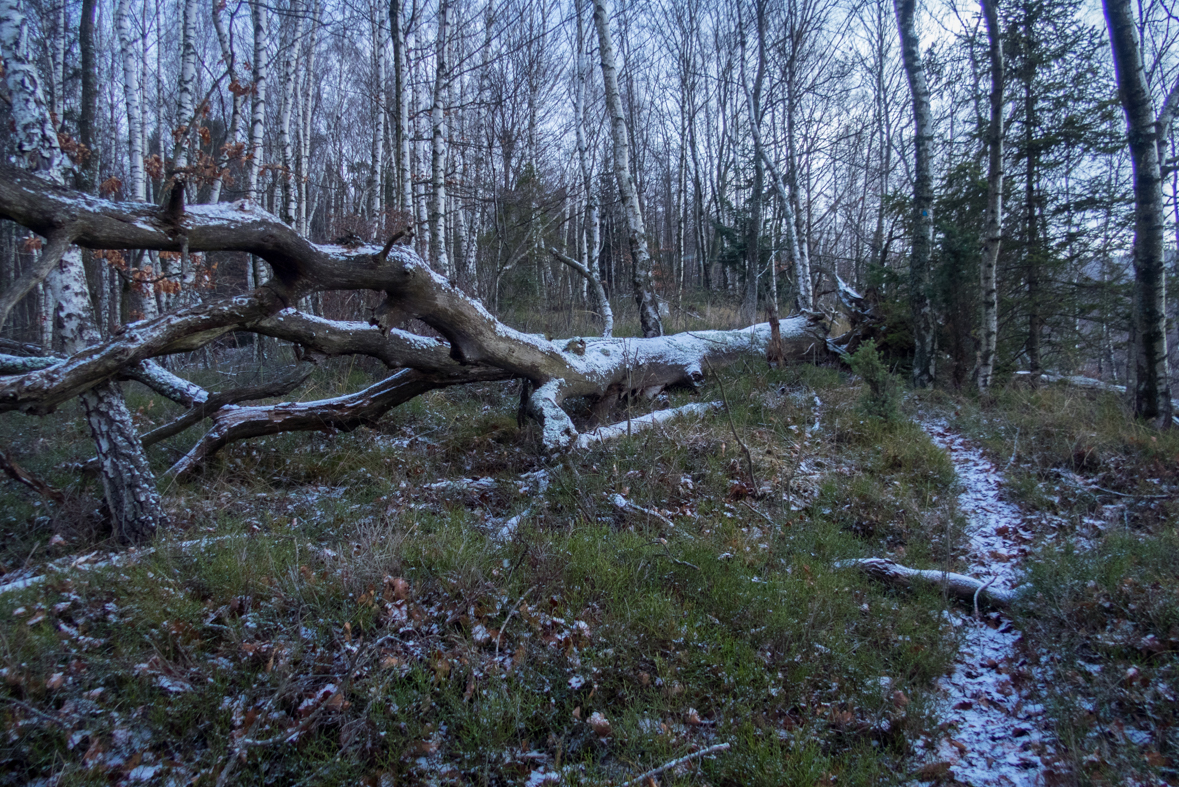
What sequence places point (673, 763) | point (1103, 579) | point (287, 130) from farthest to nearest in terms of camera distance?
1. point (287, 130)
2. point (1103, 579)
3. point (673, 763)

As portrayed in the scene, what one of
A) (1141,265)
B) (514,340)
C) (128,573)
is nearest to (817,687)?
(128,573)

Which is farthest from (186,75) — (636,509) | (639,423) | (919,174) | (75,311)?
(919,174)

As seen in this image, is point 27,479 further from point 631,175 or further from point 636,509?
point 631,175

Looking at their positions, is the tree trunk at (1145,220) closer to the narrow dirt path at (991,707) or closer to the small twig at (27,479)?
the narrow dirt path at (991,707)

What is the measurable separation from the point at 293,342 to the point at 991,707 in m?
5.74

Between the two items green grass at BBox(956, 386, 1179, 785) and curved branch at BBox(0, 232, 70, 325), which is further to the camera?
curved branch at BBox(0, 232, 70, 325)

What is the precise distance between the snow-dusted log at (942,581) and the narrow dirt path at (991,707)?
0.11m

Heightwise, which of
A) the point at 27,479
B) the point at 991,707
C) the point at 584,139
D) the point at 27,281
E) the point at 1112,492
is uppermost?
the point at 584,139

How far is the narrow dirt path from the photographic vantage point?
2.68 meters

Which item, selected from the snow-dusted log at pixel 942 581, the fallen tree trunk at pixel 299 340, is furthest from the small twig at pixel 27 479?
the snow-dusted log at pixel 942 581

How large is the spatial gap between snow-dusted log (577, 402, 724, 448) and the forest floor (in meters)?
0.44

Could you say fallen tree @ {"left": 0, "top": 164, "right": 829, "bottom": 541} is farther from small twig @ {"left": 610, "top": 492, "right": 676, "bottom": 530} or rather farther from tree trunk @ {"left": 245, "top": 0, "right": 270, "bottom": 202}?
tree trunk @ {"left": 245, "top": 0, "right": 270, "bottom": 202}

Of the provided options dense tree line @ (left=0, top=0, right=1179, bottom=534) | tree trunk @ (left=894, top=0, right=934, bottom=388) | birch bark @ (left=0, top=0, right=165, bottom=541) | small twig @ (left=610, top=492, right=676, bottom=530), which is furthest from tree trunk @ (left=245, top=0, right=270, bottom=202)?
tree trunk @ (left=894, top=0, right=934, bottom=388)

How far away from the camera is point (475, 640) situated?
3.11 m
